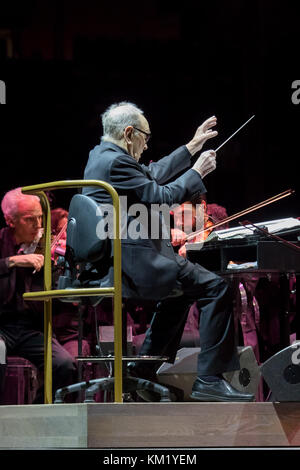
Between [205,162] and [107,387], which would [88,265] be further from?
[205,162]

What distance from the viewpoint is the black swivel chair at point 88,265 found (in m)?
3.69

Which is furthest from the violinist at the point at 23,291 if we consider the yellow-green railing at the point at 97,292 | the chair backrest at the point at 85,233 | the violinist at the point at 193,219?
the yellow-green railing at the point at 97,292

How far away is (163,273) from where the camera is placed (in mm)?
3758

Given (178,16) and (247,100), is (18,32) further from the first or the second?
(247,100)

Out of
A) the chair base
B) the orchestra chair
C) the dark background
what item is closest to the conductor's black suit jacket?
the orchestra chair

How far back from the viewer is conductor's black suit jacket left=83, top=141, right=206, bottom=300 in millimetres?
3750

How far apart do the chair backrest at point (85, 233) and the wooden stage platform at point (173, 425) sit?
79 centimetres

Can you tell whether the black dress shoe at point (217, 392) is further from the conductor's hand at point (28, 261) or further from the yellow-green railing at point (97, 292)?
the conductor's hand at point (28, 261)

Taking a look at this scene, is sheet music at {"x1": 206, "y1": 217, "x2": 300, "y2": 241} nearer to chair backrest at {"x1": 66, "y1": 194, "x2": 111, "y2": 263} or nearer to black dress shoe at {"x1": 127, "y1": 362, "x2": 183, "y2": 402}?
chair backrest at {"x1": 66, "y1": 194, "x2": 111, "y2": 263}

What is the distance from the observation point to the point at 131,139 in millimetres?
4043

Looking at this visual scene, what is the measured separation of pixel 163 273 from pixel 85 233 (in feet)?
1.29

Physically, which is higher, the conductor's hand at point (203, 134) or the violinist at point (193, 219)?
the conductor's hand at point (203, 134)

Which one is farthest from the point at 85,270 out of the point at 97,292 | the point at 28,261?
the point at 28,261

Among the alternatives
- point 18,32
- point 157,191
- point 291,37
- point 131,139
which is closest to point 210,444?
point 157,191
